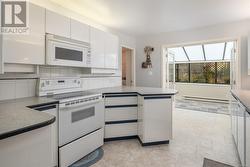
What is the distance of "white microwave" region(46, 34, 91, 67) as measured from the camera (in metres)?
2.07

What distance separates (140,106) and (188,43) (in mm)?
2639

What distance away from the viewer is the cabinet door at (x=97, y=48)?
280 centimetres

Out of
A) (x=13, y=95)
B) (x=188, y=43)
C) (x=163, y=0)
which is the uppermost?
(x=163, y=0)

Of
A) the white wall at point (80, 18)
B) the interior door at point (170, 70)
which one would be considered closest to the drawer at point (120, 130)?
the white wall at point (80, 18)

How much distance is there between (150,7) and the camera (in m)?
2.86

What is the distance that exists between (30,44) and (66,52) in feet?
1.69

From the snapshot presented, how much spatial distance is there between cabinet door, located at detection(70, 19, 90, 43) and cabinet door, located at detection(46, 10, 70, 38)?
92 mm

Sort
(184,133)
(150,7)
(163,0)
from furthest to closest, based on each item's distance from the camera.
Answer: (184,133) → (150,7) → (163,0)

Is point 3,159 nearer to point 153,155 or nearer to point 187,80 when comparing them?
point 153,155

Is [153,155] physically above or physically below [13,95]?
below

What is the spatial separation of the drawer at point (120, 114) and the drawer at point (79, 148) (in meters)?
0.30

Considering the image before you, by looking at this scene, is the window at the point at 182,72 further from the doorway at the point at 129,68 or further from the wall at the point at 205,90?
the doorway at the point at 129,68

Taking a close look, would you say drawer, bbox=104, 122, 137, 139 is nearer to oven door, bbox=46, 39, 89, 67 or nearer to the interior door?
oven door, bbox=46, 39, 89, 67

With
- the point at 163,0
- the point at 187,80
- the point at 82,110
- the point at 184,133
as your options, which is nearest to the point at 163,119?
the point at 184,133
